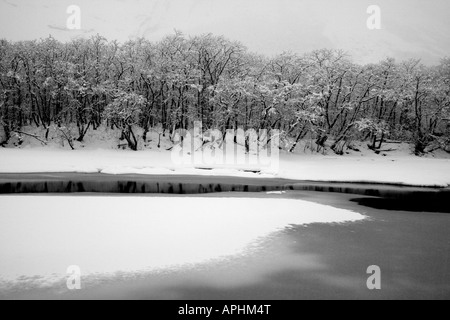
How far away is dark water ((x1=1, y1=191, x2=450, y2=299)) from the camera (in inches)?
365

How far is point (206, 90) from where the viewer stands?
175 ft

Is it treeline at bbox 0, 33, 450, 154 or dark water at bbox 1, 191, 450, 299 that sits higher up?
treeline at bbox 0, 33, 450, 154

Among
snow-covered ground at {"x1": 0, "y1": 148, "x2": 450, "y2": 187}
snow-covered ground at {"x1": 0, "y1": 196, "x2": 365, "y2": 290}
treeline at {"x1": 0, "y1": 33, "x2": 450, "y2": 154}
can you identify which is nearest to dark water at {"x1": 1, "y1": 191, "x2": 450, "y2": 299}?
snow-covered ground at {"x1": 0, "y1": 196, "x2": 365, "y2": 290}

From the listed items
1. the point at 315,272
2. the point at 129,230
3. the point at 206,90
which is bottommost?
the point at 315,272

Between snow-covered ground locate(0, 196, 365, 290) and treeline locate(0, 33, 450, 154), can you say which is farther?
treeline locate(0, 33, 450, 154)

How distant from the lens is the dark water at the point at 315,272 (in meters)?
9.27

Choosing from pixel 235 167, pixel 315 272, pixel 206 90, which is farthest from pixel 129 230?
pixel 206 90

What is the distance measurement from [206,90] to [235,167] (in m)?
17.5

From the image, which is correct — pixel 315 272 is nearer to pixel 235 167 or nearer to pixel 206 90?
pixel 235 167

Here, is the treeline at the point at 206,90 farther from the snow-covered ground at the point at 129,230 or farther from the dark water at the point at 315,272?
the dark water at the point at 315,272

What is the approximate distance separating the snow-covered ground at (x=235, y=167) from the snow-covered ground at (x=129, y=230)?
16.0 m

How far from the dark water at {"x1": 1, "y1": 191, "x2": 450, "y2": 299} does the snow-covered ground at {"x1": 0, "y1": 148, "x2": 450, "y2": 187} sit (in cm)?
2083

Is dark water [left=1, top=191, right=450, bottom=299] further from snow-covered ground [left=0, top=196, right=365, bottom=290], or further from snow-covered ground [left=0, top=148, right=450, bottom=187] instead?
snow-covered ground [left=0, top=148, right=450, bottom=187]
